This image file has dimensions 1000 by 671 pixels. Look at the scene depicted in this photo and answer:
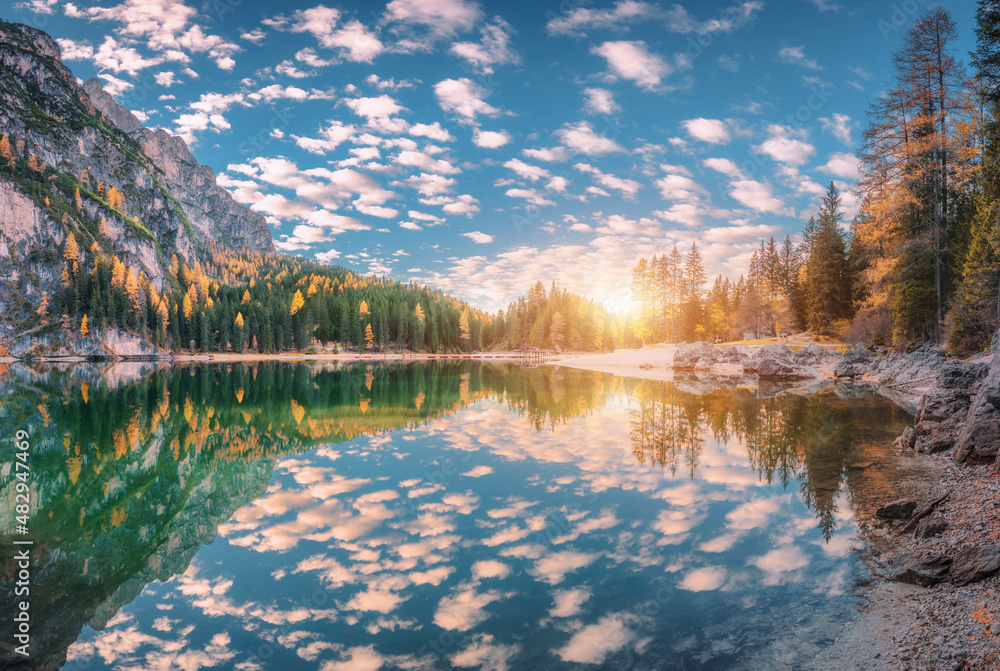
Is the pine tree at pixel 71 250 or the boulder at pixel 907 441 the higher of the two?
the pine tree at pixel 71 250

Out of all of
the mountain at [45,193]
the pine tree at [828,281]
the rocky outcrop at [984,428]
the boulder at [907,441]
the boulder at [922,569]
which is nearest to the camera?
the boulder at [922,569]

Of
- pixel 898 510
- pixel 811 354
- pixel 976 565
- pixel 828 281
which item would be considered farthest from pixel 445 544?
pixel 828 281

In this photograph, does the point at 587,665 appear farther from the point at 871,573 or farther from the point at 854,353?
the point at 854,353

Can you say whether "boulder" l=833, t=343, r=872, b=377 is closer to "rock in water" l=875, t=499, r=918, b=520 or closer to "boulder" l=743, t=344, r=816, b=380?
"boulder" l=743, t=344, r=816, b=380

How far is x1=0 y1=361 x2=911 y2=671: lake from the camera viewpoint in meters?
6.86

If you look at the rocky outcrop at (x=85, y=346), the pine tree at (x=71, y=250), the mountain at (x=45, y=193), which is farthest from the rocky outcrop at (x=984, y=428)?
the pine tree at (x=71, y=250)

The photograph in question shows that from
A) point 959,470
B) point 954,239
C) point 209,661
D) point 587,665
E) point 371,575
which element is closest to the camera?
point 587,665

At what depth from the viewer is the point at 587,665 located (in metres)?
6.15

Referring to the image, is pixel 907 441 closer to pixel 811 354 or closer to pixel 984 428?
pixel 984 428

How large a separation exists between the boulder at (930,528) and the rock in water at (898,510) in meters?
1.23

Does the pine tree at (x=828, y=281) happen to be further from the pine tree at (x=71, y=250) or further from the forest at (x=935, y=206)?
the pine tree at (x=71, y=250)

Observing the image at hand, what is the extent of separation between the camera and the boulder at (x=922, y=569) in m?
7.34

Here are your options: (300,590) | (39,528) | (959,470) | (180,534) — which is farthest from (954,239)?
(39,528)

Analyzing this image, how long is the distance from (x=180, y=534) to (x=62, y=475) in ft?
27.6
